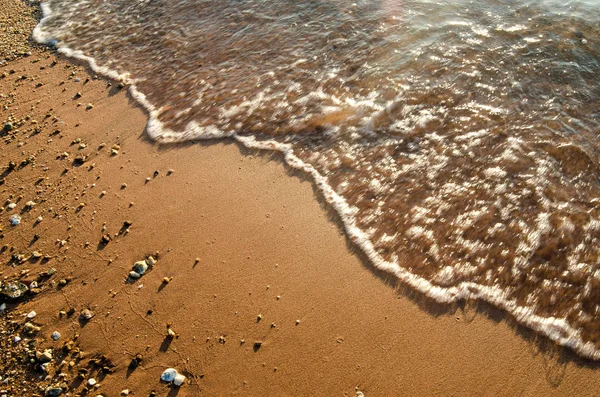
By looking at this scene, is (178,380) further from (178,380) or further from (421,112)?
(421,112)

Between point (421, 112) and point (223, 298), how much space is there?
411cm

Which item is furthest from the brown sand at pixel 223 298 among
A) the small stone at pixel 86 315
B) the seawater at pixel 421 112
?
the seawater at pixel 421 112

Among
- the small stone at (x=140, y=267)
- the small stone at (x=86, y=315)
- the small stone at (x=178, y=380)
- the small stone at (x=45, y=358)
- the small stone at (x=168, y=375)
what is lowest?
the small stone at (x=178, y=380)

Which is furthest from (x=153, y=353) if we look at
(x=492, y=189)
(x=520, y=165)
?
(x=520, y=165)

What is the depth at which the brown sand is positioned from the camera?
347 cm

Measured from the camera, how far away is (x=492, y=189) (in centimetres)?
482

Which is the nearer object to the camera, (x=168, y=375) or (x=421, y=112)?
(x=168, y=375)

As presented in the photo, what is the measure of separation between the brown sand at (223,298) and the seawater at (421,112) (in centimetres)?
40

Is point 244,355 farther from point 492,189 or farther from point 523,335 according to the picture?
point 492,189

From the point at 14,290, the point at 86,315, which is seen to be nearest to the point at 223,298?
the point at 86,315

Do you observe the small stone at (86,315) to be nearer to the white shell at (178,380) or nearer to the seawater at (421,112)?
the white shell at (178,380)

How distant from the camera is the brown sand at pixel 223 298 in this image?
347 cm

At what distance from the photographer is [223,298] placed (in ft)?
13.3

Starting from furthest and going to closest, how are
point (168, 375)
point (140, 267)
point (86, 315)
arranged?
point (140, 267)
point (86, 315)
point (168, 375)
